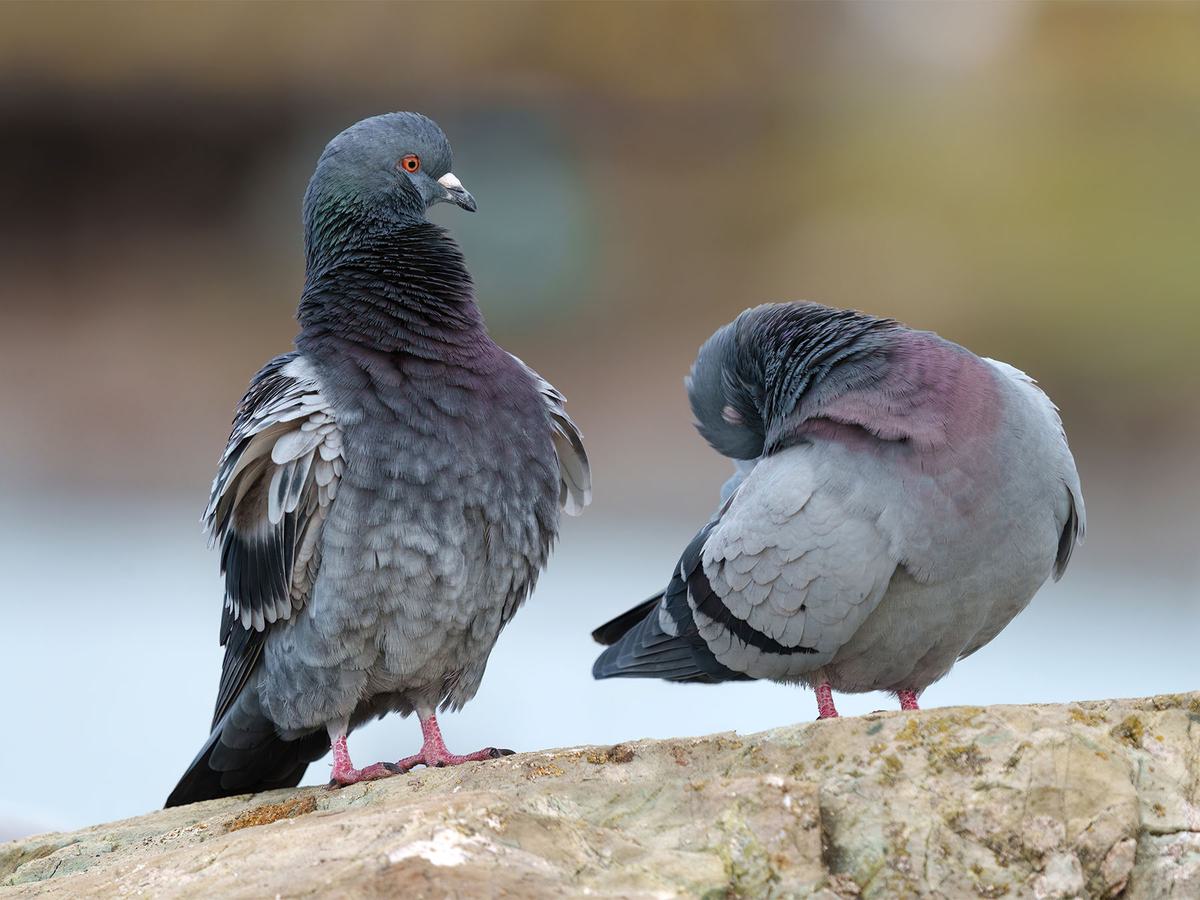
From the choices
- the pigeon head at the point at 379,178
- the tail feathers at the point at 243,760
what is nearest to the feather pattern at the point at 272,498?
the tail feathers at the point at 243,760

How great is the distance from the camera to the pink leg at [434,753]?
4.29 m

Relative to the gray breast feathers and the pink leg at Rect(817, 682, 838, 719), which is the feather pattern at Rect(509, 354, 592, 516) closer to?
the gray breast feathers

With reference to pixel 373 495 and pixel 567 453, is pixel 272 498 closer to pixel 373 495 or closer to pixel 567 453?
pixel 373 495

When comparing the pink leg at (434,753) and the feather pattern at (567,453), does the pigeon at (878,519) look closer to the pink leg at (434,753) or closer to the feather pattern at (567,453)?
the feather pattern at (567,453)

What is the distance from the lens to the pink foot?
4.31m

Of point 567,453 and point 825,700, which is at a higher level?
point 567,453

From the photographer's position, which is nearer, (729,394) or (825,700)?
(825,700)

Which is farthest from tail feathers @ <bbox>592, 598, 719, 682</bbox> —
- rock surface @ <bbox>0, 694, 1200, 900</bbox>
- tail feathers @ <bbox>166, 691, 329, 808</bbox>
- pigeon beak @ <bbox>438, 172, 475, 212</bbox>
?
rock surface @ <bbox>0, 694, 1200, 900</bbox>

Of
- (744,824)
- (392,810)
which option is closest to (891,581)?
(744,824)

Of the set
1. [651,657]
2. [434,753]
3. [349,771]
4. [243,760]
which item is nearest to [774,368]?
[651,657]

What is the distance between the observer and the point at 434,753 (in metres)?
4.63

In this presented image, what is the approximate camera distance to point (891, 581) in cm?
447

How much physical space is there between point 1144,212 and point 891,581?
9.44 m

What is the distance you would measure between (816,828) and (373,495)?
2.02 meters
